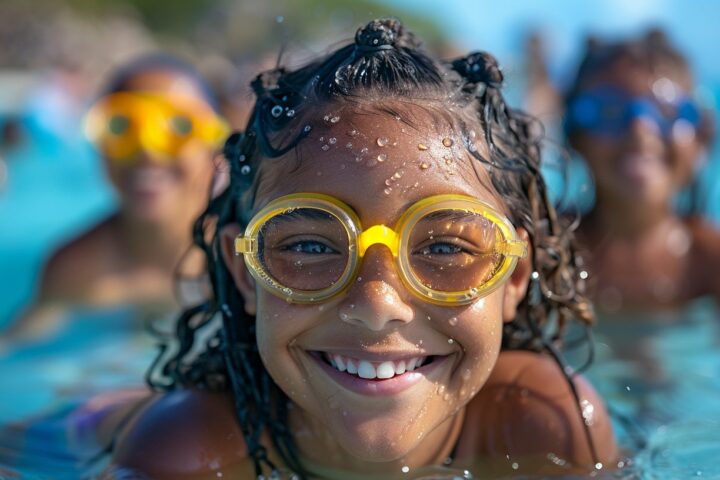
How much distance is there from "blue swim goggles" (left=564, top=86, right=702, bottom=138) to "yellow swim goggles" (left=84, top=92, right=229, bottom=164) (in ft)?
7.03

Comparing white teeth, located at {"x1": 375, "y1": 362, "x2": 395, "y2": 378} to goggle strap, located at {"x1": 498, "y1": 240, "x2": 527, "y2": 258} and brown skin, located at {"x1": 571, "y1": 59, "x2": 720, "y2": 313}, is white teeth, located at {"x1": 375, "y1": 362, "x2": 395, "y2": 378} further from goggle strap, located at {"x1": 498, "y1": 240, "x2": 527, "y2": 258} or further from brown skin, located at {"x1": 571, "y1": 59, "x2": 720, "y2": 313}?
brown skin, located at {"x1": 571, "y1": 59, "x2": 720, "y2": 313}

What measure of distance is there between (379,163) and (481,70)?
0.51 meters

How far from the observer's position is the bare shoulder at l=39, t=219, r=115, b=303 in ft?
19.9

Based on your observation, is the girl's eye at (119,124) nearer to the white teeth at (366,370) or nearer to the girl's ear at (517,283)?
the girl's ear at (517,283)

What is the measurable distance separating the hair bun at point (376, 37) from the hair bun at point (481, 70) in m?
0.20

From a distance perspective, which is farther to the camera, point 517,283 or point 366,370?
point 517,283

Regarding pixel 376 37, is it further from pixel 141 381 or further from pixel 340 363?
pixel 141 381

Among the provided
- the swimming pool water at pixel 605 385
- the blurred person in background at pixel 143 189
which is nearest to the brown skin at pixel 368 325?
the swimming pool water at pixel 605 385

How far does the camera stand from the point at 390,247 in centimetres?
240

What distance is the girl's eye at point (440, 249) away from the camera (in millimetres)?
2467

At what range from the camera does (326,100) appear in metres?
2.59

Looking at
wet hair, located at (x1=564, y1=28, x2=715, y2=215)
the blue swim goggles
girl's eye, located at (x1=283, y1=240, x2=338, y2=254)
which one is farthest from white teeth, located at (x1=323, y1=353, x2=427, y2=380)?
wet hair, located at (x1=564, y1=28, x2=715, y2=215)

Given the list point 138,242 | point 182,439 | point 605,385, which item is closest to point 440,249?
point 182,439

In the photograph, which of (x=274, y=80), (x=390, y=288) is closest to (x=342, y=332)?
(x=390, y=288)
